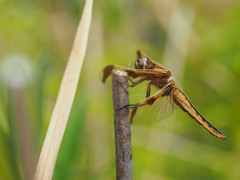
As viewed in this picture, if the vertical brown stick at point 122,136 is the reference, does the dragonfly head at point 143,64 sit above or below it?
above

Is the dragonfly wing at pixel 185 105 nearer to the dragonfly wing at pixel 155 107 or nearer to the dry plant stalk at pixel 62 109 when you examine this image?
the dragonfly wing at pixel 155 107

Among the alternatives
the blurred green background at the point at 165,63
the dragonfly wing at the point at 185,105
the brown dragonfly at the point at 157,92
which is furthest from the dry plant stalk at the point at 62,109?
the blurred green background at the point at 165,63

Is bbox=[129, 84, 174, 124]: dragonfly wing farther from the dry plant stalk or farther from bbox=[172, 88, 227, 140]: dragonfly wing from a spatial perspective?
the dry plant stalk

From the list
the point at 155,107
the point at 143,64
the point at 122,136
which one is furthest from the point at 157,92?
the point at 122,136

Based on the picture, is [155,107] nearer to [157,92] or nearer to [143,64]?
[157,92]

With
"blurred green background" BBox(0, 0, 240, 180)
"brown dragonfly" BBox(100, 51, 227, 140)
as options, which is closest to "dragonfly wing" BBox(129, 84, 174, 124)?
"brown dragonfly" BBox(100, 51, 227, 140)

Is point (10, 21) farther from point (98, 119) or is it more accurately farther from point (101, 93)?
point (98, 119)
